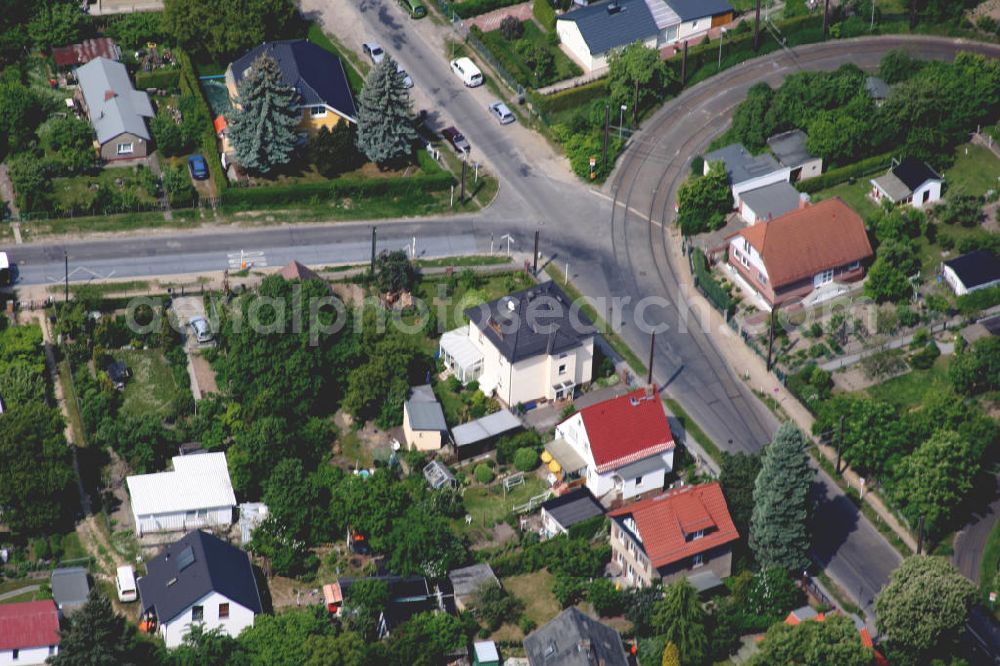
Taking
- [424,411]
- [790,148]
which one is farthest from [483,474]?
[790,148]

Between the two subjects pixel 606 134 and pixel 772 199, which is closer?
pixel 772 199

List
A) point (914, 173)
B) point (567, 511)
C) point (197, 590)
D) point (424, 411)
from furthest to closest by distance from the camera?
1. point (914, 173)
2. point (424, 411)
3. point (567, 511)
4. point (197, 590)

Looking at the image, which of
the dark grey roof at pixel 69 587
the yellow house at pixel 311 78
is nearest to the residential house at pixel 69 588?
the dark grey roof at pixel 69 587

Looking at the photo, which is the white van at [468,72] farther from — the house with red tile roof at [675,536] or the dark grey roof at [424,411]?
the house with red tile roof at [675,536]

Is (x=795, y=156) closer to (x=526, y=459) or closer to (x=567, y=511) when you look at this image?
(x=526, y=459)

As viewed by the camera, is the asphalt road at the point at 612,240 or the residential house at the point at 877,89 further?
the residential house at the point at 877,89

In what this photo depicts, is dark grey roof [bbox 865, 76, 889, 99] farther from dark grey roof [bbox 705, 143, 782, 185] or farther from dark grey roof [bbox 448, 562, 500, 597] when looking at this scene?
dark grey roof [bbox 448, 562, 500, 597]

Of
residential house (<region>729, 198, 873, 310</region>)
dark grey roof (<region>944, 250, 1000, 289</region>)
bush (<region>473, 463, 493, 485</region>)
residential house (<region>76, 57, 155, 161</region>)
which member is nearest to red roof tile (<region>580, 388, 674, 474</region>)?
bush (<region>473, 463, 493, 485</region>)
